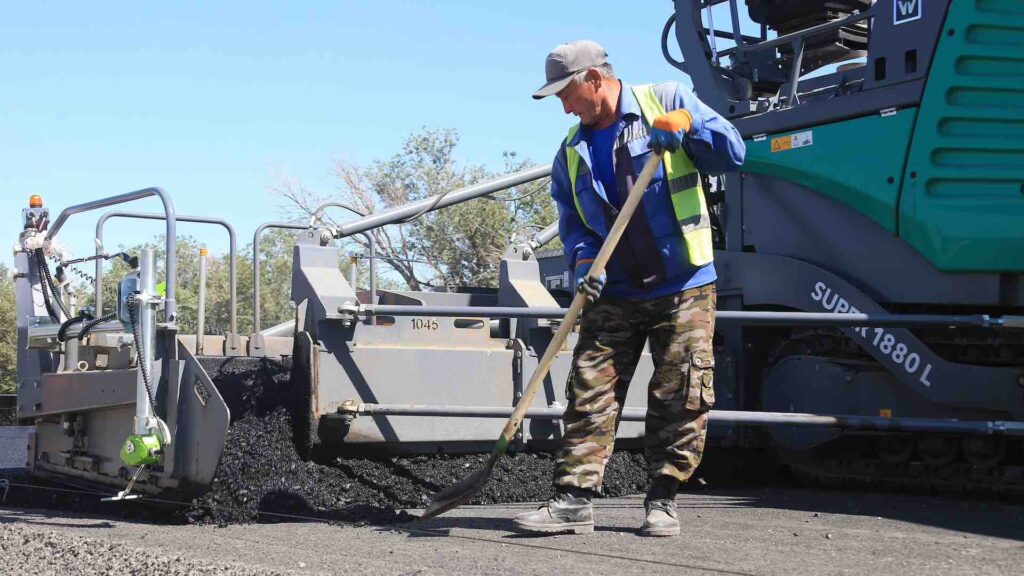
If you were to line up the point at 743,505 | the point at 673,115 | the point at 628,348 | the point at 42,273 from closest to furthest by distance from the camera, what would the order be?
the point at 673,115 → the point at 628,348 → the point at 743,505 → the point at 42,273

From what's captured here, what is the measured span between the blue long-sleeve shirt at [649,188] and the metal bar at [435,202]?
1807mm

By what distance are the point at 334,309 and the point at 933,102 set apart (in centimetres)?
290

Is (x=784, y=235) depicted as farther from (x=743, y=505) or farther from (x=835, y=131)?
(x=743, y=505)

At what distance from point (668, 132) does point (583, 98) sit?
431mm

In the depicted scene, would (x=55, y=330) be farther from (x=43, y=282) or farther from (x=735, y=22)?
(x=735, y=22)

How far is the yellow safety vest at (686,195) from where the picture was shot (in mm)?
4328

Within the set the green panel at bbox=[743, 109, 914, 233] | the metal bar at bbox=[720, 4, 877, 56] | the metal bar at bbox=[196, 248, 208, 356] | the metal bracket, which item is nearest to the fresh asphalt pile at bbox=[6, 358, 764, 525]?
the metal bracket

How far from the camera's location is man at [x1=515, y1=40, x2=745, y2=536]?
4285 millimetres

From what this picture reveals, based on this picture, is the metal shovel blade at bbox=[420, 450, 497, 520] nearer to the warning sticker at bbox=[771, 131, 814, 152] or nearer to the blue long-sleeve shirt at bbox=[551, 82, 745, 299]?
the blue long-sleeve shirt at bbox=[551, 82, 745, 299]

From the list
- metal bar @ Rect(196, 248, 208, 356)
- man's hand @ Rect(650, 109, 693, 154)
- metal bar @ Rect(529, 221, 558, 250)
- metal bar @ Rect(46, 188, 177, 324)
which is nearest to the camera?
man's hand @ Rect(650, 109, 693, 154)

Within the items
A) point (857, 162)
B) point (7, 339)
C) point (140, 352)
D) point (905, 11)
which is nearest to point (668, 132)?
point (857, 162)

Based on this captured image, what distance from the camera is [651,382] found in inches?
173

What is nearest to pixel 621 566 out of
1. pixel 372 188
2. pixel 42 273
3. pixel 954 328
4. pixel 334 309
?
pixel 334 309

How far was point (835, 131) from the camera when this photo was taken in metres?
5.54
